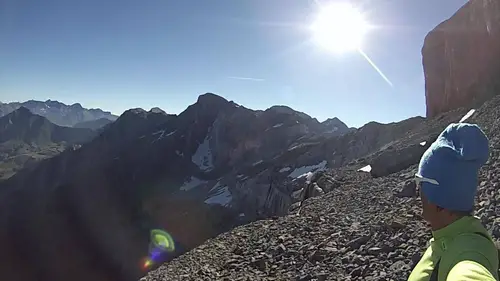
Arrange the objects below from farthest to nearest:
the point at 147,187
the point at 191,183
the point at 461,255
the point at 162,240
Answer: the point at 147,187
the point at 191,183
the point at 162,240
the point at 461,255

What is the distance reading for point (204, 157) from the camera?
131m

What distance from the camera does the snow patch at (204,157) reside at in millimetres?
125900

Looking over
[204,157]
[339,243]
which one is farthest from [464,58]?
[204,157]

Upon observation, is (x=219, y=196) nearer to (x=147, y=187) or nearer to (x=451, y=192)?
(x=147, y=187)

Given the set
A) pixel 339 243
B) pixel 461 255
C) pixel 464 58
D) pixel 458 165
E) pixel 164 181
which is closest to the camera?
pixel 461 255

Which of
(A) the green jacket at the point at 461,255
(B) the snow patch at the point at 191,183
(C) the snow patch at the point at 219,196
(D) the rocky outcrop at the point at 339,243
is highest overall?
(A) the green jacket at the point at 461,255

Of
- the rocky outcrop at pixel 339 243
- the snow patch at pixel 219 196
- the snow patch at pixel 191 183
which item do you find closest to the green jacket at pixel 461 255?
the rocky outcrop at pixel 339 243

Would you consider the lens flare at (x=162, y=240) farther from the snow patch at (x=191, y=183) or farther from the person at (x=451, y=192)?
the person at (x=451, y=192)

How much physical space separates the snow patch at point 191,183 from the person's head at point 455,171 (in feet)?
367

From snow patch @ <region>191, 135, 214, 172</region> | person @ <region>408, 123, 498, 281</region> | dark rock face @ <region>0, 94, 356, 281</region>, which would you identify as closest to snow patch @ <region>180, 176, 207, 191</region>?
dark rock face @ <region>0, 94, 356, 281</region>

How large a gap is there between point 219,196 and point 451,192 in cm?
8986

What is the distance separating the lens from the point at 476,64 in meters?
35.0

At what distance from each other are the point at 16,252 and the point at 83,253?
15.6 metres

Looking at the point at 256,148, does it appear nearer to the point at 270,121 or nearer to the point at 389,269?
the point at 270,121
